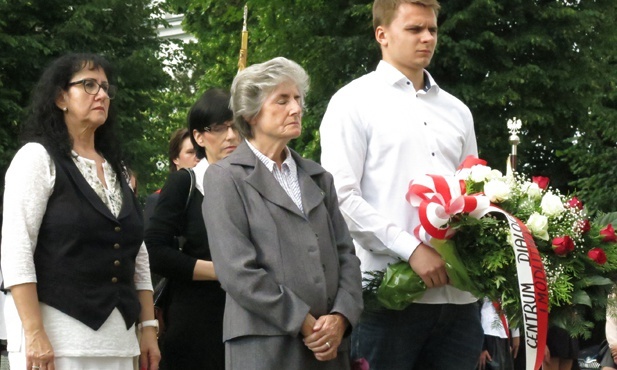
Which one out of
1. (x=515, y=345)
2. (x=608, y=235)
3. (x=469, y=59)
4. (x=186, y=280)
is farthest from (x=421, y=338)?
(x=469, y=59)

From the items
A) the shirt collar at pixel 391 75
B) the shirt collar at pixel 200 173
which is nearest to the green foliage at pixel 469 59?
the shirt collar at pixel 200 173

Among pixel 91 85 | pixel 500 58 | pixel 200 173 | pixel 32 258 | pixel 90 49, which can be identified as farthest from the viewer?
pixel 90 49

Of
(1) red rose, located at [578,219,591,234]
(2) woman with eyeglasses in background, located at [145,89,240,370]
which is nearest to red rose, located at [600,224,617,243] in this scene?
(1) red rose, located at [578,219,591,234]

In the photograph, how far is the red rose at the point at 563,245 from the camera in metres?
5.11

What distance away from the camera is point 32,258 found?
16.1 feet

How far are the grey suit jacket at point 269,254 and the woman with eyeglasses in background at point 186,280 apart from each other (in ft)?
2.97

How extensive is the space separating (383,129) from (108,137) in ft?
3.95

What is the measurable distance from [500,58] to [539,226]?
14.6 m

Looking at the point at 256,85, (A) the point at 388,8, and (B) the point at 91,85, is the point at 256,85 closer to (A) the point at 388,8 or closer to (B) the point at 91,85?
(B) the point at 91,85

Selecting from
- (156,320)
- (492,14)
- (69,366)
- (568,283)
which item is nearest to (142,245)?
(156,320)

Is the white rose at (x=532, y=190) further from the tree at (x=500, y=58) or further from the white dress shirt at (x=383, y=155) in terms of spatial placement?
the tree at (x=500, y=58)

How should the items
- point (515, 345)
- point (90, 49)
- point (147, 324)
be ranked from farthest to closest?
1. point (90, 49)
2. point (515, 345)
3. point (147, 324)

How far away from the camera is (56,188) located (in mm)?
5070

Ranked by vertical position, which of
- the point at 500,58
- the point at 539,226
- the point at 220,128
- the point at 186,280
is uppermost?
the point at 220,128
